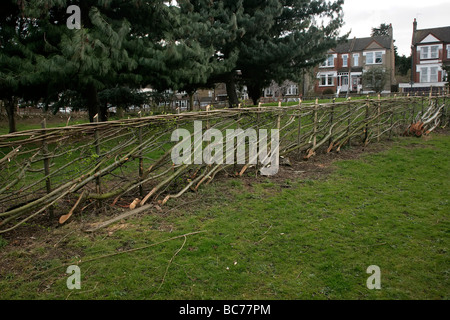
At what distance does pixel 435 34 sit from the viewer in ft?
147

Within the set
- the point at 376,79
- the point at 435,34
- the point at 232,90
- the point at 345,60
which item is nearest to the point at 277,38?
the point at 232,90

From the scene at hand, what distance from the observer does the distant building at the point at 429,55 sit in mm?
44125

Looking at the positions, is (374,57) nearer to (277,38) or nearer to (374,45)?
(374,45)

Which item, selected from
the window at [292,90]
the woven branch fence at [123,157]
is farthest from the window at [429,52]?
the woven branch fence at [123,157]

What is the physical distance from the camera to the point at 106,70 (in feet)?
32.8

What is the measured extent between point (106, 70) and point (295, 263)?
822 cm

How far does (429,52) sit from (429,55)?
39 cm

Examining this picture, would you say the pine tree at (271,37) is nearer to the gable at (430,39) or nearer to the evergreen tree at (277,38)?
the evergreen tree at (277,38)

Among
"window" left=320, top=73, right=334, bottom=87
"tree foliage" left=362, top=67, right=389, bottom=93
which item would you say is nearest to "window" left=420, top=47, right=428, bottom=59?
"window" left=320, top=73, right=334, bottom=87

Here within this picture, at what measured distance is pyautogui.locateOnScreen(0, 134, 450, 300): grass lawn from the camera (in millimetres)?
3389

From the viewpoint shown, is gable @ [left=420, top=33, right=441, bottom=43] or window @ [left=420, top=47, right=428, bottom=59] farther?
window @ [left=420, top=47, right=428, bottom=59]

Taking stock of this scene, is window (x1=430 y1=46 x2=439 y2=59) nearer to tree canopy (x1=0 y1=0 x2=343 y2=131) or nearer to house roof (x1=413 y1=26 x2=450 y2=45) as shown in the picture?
house roof (x1=413 y1=26 x2=450 y2=45)

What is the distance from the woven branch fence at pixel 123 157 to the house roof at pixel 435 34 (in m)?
43.0
